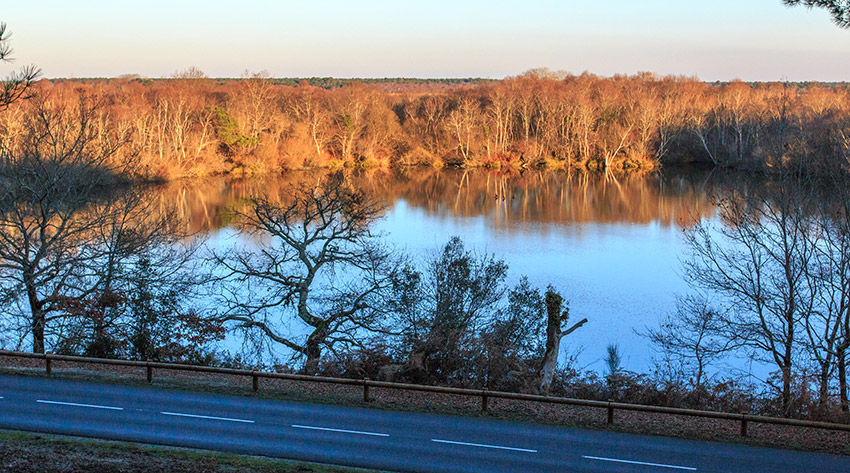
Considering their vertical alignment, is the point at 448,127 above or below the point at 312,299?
above

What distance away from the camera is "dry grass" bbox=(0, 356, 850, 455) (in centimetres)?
1381

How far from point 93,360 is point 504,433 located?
31.4ft

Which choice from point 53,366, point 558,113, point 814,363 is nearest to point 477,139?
point 558,113

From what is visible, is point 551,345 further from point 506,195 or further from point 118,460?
point 506,195

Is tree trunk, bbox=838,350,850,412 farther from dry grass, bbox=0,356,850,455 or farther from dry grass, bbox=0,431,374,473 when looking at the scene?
dry grass, bbox=0,431,374,473

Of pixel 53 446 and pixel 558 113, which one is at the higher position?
pixel 558 113

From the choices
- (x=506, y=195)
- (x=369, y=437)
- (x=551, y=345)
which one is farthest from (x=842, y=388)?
(x=506, y=195)

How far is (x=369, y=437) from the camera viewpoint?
13430mm

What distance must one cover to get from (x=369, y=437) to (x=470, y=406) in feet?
9.40

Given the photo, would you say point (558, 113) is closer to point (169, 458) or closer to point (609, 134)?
point (609, 134)

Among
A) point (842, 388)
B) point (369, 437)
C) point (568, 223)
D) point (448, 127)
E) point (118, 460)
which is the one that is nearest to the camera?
point (118, 460)

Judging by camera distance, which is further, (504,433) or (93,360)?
(93,360)

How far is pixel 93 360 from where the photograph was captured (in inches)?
669

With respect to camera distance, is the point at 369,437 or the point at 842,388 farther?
the point at 842,388
